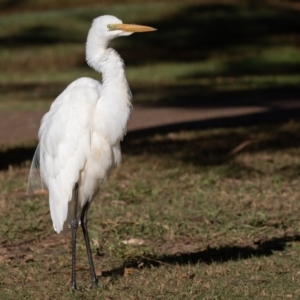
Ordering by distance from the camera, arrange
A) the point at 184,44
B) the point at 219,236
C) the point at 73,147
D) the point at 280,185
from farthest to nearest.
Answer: the point at 184,44 → the point at 280,185 → the point at 219,236 → the point at 73,147

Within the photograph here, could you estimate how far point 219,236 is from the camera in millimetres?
7062

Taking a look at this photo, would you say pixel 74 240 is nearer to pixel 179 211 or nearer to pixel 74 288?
pixel 74 288

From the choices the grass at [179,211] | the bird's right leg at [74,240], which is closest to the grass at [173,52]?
the grass at [179,211]

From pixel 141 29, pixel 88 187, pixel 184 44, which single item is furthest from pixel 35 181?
pixel 184 44

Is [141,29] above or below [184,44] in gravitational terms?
above

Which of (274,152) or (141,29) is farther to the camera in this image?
(274,152)

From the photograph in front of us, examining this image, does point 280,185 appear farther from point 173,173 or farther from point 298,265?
point 298,265

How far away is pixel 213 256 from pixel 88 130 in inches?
65.3

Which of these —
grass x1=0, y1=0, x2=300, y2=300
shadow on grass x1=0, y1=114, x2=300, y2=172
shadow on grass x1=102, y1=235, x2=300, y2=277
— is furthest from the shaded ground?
shadow on grass x1=102, y1=235, x2=300, y2=277

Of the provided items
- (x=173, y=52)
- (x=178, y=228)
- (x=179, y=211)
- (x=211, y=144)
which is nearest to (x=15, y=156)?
(x=211, y=144)

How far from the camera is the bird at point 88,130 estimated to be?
5387mm

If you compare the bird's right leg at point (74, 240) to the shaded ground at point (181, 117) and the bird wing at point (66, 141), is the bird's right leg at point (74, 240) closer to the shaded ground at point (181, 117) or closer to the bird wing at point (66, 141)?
the bird wing at point (66, 141)

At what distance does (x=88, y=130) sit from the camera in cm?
540

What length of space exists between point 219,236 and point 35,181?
1.72 m
